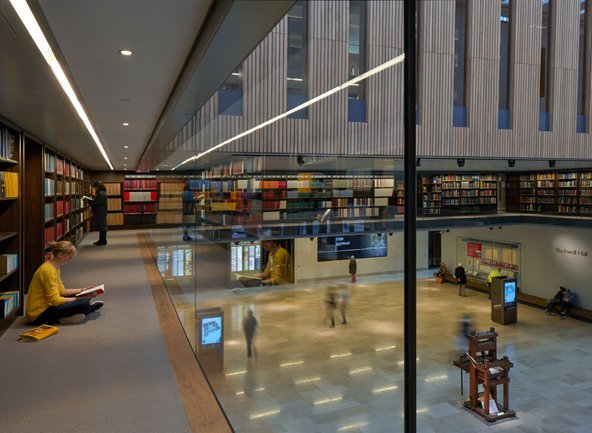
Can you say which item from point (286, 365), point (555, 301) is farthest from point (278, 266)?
point (555, 301)

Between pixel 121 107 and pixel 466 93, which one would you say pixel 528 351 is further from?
pixel 121 107

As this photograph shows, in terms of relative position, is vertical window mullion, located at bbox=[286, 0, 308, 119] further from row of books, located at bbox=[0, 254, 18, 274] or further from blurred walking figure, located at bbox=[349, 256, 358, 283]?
blurred walking figure, located at bbox=[349, 256, 358, 283]

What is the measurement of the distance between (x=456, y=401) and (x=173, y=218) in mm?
6907

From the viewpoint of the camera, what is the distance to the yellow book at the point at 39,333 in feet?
11.9

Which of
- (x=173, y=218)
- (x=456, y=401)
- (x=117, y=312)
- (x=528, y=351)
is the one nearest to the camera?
(x=117, y=312)

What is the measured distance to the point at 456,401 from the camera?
9.29 metres

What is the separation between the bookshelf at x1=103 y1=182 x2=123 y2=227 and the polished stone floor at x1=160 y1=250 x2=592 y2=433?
5.21 meters

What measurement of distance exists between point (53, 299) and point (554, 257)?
746 inches

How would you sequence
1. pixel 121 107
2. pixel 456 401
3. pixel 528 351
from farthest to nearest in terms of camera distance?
pixel 528 351, pixel 456 401, pixel 121 107

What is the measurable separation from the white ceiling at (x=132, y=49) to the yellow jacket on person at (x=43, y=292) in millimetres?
1384

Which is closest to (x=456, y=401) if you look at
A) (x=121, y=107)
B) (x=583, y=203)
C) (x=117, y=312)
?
(x=117, y=312)

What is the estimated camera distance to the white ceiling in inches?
68.4

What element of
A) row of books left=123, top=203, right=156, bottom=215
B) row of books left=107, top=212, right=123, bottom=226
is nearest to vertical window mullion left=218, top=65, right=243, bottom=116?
row of books left=123, top=203, right=156, bottom=215

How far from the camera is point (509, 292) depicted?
16.6 m
